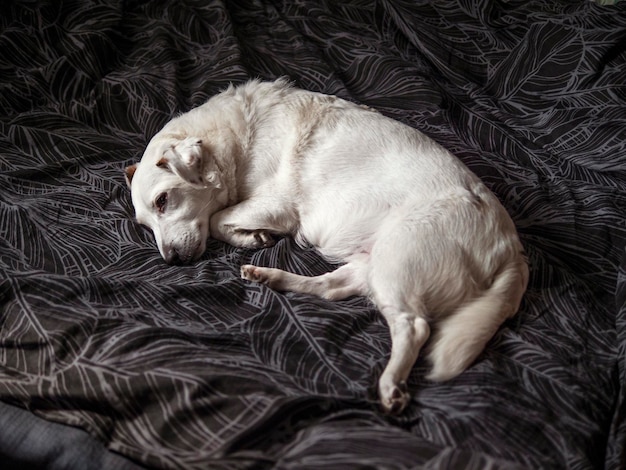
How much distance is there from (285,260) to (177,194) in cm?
50

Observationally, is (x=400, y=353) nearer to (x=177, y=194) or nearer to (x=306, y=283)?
(x=306, y=283)

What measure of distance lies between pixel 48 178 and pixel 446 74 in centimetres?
200

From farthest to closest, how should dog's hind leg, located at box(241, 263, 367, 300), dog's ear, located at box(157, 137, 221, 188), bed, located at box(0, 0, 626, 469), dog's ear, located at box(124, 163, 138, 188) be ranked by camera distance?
dog's ear, located at box(124, 163, 138, 188), dog's ear, located at box(157, 137, 221, 188), dog's hind leg, located at box(241, 263, 367, 300), bed, located at box(0, 0, 626, 469)

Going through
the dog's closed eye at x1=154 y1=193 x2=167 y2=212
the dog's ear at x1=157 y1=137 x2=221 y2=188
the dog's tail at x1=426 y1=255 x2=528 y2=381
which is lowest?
the dog's tail at x1=426 y1=255 x2=528 y2=381

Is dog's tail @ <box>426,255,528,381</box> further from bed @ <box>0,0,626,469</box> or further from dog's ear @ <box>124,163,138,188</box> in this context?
dog's ear @ <box>124,163,138,188</box>

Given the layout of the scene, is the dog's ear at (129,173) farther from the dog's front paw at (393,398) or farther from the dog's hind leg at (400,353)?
the dog's front paw at (393,398)

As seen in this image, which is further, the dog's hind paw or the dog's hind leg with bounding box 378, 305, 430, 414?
the dog's hind paw

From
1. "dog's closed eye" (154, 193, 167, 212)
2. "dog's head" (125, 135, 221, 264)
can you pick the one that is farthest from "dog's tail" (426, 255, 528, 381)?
"dog's closed eye" (154, 193, 167, 212)

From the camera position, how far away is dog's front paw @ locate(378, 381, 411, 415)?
1.52 meters

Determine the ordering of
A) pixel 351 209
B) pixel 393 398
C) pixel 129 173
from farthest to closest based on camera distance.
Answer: pixel 129 173
pixel 351 209
pixel 393 398

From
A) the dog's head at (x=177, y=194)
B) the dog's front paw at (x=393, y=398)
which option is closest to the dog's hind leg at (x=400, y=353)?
the dog's front paw at (x=393, y=398)

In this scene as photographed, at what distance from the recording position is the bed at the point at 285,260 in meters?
1.47

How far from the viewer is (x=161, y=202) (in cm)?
217

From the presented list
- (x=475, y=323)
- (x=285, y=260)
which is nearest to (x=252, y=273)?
(x=285, y=260)
